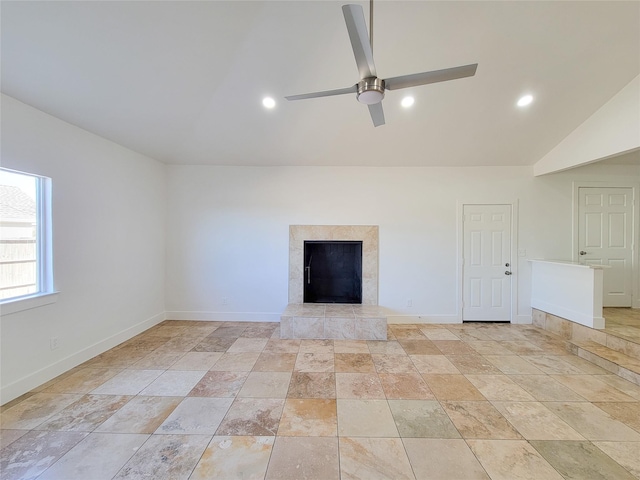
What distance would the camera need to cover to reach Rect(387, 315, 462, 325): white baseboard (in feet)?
13.7

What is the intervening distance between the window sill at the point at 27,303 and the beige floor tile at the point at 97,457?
4.52 feet

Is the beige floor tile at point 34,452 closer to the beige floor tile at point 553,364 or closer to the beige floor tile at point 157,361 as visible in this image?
the beige floor tile at point 157,361

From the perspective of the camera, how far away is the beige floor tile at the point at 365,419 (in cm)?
184

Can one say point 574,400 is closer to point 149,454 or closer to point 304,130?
point 149,454

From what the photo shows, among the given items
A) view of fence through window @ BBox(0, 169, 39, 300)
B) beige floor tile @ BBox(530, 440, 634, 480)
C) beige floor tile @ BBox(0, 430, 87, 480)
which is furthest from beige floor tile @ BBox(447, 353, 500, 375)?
view of fence through window @ BBox(0, 169, 39, 300)

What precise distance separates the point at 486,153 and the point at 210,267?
4.81 meters

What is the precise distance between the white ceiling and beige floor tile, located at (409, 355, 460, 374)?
2897mm

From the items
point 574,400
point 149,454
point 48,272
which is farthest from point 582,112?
point 48,272

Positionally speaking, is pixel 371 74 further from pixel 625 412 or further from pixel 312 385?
pixel 625 412

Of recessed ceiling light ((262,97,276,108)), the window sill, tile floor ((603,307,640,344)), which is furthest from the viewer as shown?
tile floor ((603,307,640,344))

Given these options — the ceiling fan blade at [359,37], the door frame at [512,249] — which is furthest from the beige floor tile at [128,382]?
the door frame at [512,249]

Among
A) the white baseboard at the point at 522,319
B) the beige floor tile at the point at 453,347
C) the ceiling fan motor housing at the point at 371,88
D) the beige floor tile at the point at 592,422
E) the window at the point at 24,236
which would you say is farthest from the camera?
the white baseboard at the point at 522,319

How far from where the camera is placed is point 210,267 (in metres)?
4.30

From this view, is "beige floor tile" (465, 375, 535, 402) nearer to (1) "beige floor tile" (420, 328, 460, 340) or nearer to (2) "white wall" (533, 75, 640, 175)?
(1) "beige floor tile" (420, 328, 460, 340)
